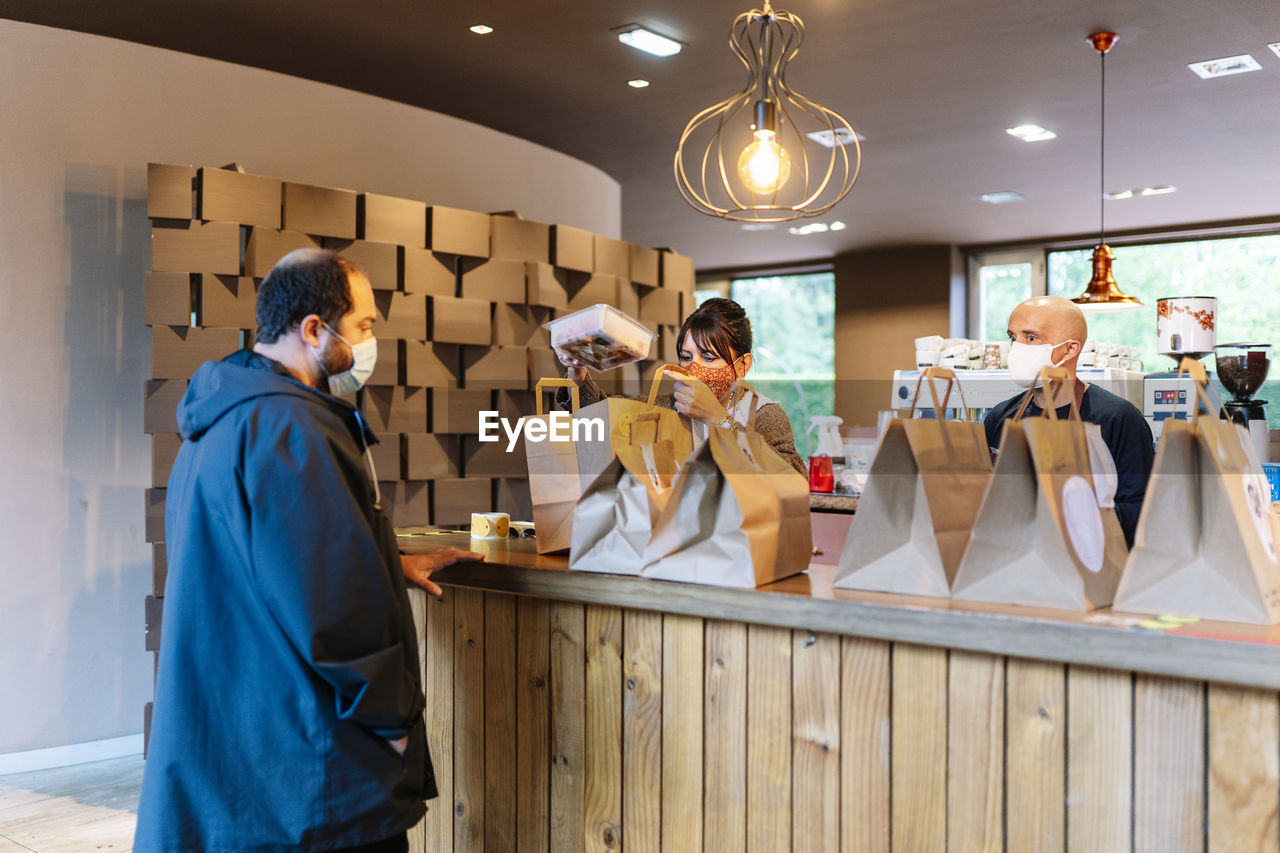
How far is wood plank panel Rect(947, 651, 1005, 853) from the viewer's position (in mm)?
1422

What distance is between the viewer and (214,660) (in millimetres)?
1532

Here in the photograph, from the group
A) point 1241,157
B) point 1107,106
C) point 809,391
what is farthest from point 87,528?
point 809,391

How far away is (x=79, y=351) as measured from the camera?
400 cm

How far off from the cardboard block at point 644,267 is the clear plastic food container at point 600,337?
324cm

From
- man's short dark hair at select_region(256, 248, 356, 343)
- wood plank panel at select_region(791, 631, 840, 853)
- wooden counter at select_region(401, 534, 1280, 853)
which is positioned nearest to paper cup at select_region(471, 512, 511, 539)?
wooden counter at select_region(401, 534, 1280, 853)

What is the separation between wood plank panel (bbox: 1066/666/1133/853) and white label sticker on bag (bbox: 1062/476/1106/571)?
0.17m

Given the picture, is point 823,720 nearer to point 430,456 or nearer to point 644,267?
point 430,456

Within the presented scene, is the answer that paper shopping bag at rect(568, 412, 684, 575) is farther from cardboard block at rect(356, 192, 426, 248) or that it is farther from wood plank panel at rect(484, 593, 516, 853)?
cardboard block at rect(356, 192, 426, 248)

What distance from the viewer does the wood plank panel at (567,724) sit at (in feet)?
6.14

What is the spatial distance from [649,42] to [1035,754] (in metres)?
3.98

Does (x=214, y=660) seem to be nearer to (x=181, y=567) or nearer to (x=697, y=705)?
(x=181, y=567)

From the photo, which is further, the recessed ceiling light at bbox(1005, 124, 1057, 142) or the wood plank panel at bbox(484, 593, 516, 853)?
the recessed ceiling light at bbox(1005, 124, 1057, 142)

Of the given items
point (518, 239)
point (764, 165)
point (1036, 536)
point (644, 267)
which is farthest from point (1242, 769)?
point (644, 267)

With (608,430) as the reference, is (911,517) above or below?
below
